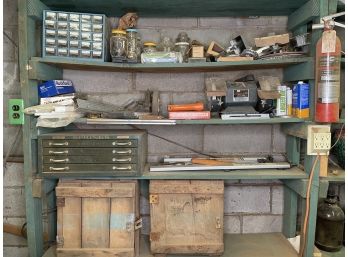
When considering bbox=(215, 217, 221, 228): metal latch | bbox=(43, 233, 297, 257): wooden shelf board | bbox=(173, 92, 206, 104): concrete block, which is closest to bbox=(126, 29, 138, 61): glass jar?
bbox=(173, 92, 206, 104): concrete block

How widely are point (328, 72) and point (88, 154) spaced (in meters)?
1.21

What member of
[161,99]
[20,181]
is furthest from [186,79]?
[20,181]

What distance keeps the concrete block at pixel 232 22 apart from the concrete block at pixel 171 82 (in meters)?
0.31

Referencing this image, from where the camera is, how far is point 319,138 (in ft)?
4.87

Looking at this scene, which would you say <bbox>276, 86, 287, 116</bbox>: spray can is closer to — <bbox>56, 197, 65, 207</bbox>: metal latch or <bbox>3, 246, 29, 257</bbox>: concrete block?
<bbox>56, 197, 65, 207</bbox>: metal latch

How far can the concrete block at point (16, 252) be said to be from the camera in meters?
1.88

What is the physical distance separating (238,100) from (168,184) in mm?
573

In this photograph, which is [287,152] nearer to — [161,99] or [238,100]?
[238,100]

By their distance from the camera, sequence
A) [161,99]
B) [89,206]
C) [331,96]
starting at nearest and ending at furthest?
[331,96] < [89,206] < [161,99]

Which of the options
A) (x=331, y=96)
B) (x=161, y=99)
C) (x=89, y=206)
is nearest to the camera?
(x=331, y=96)

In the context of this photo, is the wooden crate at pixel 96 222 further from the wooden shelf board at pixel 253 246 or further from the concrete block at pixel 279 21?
the concrete block at pixel 279 21

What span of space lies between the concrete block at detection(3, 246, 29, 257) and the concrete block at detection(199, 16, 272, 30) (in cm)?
178

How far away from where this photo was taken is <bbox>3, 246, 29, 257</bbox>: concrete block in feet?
6.17

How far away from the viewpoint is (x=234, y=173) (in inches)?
60.8
